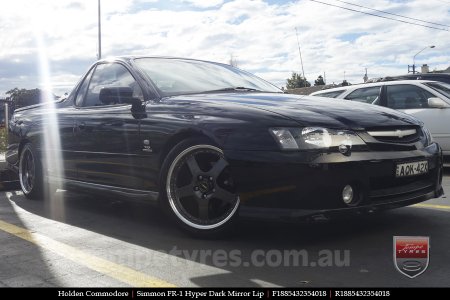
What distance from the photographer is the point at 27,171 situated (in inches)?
253

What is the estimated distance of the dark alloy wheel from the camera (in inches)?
151

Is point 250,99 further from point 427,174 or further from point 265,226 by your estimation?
point 427,174

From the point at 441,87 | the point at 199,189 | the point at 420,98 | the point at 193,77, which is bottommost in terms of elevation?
the point at 199,189

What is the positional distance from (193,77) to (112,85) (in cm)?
86

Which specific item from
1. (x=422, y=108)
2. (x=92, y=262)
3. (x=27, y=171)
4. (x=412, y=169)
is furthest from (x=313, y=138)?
(x=422, y=108)

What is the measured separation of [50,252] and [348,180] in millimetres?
2144

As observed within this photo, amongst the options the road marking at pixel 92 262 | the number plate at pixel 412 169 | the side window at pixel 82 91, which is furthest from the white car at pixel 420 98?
the road marking at pixel 92 262

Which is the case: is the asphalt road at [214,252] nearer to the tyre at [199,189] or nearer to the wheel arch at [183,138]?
the tyre at [199,189]

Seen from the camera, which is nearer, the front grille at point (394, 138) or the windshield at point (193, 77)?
the front grille at point (394, 138)

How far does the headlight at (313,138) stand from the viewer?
3.48m

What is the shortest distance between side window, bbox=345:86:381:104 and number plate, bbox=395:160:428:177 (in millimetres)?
4436
